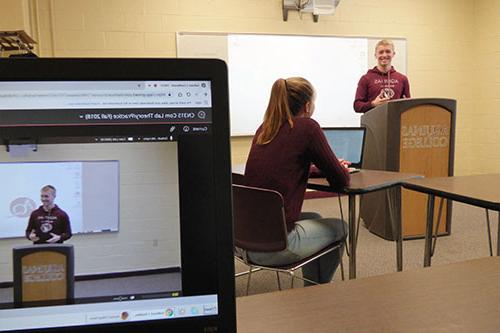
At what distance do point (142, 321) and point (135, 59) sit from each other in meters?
0.26

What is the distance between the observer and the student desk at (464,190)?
1450mm

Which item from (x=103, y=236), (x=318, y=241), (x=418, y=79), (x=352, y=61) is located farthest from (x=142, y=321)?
(x=418, y=79)

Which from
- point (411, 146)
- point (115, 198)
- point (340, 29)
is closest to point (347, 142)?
point (411, 146)

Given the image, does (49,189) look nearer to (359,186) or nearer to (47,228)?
(47,228)

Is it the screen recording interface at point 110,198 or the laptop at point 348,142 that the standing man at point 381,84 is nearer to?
the laptop at point 348,142

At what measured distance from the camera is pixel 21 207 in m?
0.40

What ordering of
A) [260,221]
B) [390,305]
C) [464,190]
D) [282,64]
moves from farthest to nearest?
[282,64] < [260,221] < [464,190] < [390,305]

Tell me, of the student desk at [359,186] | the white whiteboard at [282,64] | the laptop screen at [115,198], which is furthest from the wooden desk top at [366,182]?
the white whiteboard at [282,64]

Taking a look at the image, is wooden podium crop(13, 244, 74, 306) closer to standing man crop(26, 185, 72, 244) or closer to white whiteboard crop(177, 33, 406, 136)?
standing man crop(26, 185, 72, 244)

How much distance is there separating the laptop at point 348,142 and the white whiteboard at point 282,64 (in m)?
2.16

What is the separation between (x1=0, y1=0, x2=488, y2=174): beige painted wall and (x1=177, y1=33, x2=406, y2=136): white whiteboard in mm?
108

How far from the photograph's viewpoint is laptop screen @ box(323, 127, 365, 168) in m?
2.41

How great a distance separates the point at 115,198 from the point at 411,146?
10.2 feet

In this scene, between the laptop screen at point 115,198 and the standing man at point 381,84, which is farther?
the standing man at point 381,84
